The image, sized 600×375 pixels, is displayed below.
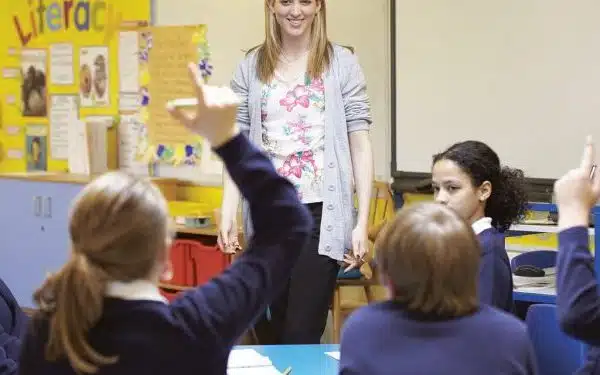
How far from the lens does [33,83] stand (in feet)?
19.6

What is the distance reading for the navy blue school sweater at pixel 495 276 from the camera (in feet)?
7.76

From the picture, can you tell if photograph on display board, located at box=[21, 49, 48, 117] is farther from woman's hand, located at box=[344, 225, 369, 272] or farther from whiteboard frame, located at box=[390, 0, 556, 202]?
woman's hand, located at box=[344, 225, 369, 272]

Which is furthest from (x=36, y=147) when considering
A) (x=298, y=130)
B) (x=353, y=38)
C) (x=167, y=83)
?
(x=298, y=130)

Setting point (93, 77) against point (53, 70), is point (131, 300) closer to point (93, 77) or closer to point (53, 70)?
point (93, 77)

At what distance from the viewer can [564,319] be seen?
155 cm

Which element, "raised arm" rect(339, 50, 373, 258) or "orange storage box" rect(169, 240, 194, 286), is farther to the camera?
"orange storage box" rect(169, 240, 194, 286)

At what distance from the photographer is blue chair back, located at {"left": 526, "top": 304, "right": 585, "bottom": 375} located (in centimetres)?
233

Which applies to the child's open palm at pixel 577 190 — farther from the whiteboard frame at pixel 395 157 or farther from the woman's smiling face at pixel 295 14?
the whiteboard frame at pixel 395 157

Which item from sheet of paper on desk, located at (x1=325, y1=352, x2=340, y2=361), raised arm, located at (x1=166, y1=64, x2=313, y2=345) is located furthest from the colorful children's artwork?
raised arm, located at (x1=166, y1=64, x2=313, y2=345)

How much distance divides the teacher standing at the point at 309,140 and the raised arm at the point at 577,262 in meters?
1.14

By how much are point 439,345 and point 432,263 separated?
0.43 feet

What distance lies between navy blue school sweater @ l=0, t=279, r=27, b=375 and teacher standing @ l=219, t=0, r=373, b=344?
29.0 inches

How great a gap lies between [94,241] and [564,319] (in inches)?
31.5

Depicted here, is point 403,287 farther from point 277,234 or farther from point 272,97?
point 272,97
